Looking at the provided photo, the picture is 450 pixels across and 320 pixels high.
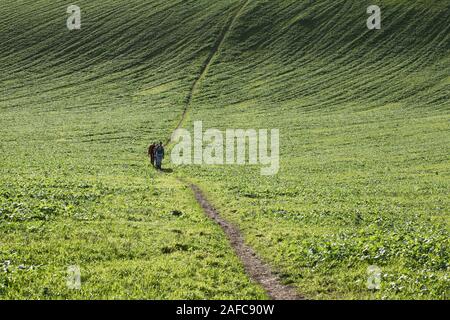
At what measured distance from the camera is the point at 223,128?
6519 cm

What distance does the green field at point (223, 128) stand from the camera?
16.1 meters

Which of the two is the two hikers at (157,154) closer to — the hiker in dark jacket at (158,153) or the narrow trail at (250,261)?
the hiker in dark jacket at (158,153)

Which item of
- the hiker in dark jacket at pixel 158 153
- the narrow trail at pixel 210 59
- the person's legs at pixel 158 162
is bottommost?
the person's legs at pixel 158 162

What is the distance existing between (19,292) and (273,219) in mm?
12963

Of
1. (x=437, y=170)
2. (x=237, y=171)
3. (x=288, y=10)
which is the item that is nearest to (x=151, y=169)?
(x=237, y=171)

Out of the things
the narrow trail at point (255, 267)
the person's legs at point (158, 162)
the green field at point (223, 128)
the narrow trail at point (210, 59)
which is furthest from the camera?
the narrow trail at point (210, 59)

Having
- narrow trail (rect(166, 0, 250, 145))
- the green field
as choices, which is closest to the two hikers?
the green field

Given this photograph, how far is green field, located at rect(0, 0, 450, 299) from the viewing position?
16078 mm

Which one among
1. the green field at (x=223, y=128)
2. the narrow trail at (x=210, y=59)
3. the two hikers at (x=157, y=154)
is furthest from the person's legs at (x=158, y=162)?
the narrow trail at (x=210, y=59)

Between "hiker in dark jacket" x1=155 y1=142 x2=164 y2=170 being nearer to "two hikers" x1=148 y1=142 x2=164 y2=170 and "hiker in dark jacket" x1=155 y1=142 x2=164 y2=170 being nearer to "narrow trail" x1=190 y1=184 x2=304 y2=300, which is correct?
"two hikers" x1=148 y1=142 x2=164 y2=170

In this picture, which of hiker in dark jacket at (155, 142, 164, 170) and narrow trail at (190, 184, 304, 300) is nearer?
narrow trail at (190, 184, 304, 300)

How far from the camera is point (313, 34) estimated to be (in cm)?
11356

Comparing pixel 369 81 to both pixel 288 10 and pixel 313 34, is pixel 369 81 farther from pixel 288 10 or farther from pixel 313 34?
pixel 288 10

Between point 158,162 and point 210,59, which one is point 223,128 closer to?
point 158,162
